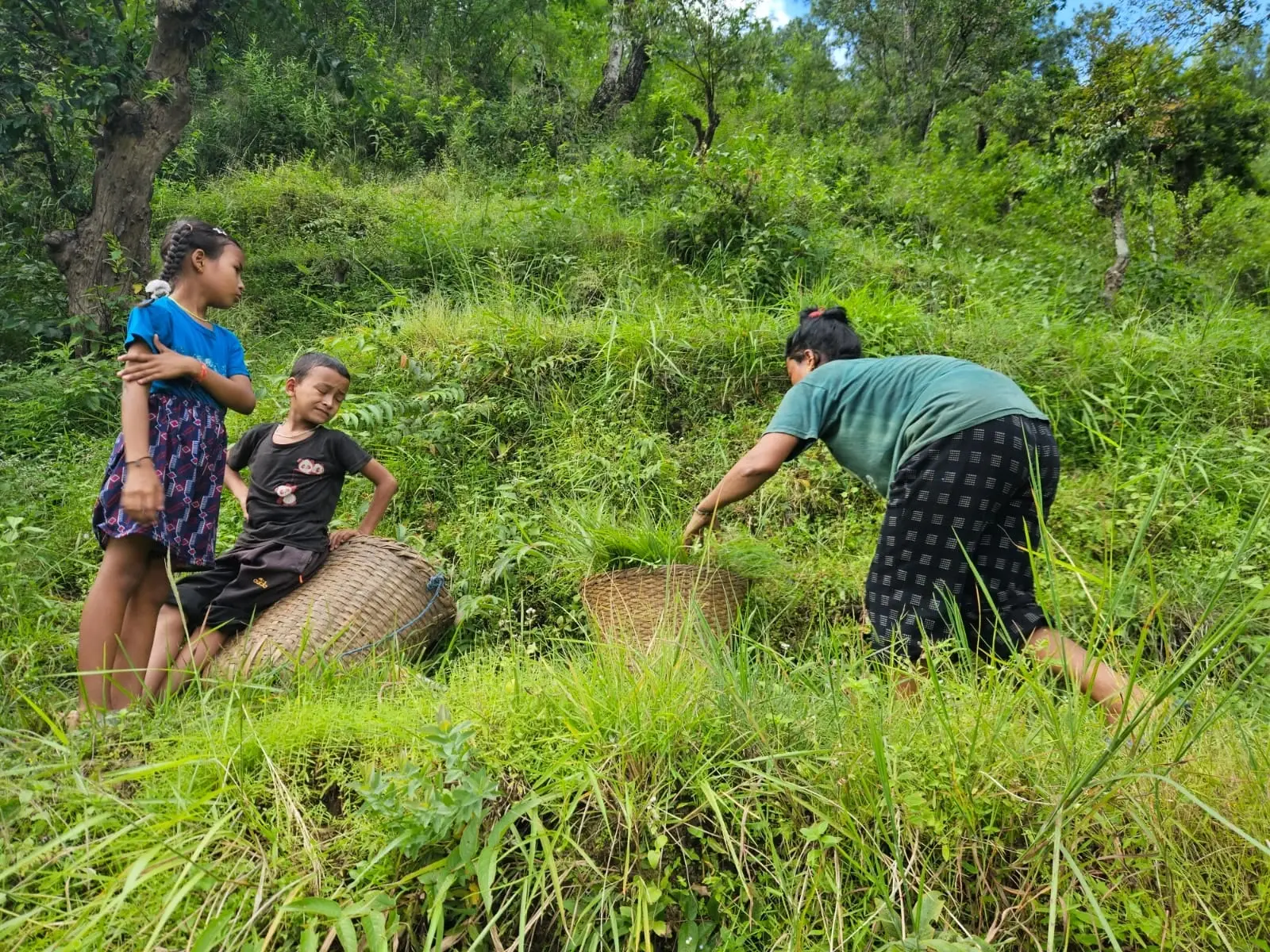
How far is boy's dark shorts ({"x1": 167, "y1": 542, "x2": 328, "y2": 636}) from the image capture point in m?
2.70

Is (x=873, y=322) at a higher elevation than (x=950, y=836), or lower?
higher

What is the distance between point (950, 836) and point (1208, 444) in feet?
11.6

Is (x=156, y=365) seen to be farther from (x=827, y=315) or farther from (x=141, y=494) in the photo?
(x=827, y=315)

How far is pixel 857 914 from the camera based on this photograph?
1.35 meters

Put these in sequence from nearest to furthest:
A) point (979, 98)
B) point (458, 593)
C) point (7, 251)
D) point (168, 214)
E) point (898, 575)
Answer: point (898, 575), point (458, 593), point (7, 251), point (168, 214), point (979, 98)

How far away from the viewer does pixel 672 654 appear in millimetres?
1830

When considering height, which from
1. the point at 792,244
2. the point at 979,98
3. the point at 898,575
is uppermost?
the point at 979,98

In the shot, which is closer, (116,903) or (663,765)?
(116,903)

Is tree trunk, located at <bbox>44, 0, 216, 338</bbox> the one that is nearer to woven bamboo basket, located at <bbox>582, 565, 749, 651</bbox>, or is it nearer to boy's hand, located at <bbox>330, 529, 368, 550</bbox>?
boy's hand, located at <bbox>330, 529, 368, 550</bbox>

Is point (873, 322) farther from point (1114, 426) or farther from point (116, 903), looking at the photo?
point (116, 903)

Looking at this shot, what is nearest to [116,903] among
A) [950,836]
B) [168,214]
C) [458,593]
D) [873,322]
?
[950,836]

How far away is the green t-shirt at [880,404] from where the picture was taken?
7.88 feet

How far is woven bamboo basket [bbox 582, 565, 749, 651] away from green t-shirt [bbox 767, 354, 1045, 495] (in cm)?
58

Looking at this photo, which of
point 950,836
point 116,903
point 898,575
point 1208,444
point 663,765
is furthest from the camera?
point 1208,444
